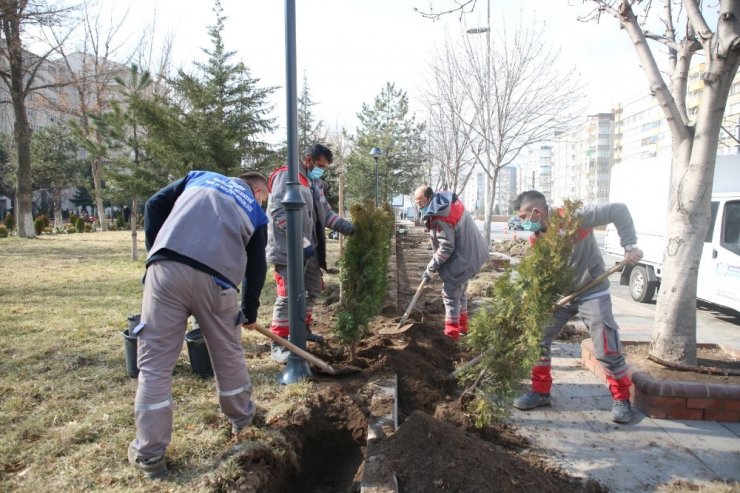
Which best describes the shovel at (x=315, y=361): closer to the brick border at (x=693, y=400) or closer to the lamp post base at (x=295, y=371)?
the lamp post base at (x=295, y=371)

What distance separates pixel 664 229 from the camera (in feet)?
29.9

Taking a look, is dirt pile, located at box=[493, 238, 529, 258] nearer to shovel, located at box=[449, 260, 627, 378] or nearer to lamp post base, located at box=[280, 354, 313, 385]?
shovel, located at box=[449, 260, 627, 378]

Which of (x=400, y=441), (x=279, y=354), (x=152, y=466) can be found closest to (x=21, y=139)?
(x=279, y=354)

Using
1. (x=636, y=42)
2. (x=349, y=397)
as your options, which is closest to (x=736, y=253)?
(x=636, y=42)

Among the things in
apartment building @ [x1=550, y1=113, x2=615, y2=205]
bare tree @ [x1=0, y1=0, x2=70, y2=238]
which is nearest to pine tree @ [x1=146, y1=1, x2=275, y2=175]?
bare tree @ [x1=0, y1=0, x2=70, y2=238]

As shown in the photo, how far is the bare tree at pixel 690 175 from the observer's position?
13.4 ft

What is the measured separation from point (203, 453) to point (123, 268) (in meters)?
10.0

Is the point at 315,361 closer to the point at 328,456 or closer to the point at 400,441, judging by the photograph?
the point at 328,456

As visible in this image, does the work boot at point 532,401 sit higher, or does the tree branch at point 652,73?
the tree branch at point 652,73

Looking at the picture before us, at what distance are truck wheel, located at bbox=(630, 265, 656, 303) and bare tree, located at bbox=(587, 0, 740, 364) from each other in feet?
18.5

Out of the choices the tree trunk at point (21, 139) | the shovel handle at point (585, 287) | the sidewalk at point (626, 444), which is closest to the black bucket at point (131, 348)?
the sidewalk at point (626, 444)

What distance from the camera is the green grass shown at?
8.64ft

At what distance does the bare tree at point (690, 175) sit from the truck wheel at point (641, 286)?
5625mm

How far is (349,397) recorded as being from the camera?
144 inches
